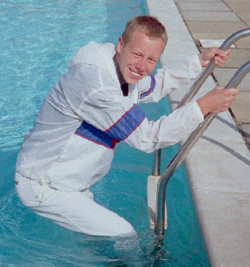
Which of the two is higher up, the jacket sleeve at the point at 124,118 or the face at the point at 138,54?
the face at the point at 138,54

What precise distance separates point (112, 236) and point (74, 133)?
1.94 feet

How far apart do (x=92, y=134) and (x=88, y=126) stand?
0.14ft

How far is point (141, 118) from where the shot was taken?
2316mm

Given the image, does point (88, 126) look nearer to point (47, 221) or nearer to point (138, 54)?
point (138, 54)

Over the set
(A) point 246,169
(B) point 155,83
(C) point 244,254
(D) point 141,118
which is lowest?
(A) point 246,169

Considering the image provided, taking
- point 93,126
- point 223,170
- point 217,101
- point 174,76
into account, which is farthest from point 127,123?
point 223,170

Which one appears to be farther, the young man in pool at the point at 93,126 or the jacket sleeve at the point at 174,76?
the jacket sleeve at the point at 174,76

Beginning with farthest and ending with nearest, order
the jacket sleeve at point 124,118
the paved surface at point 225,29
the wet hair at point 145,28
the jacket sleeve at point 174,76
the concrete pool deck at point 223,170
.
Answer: the paved surface at point 225,29
the jacket sleeve at point 174,76
the concrete pool deck at point 223,170
the wet hair at point 145,28
the jacket sleeve at point 124,118

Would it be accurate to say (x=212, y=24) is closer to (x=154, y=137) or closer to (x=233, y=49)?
→ (x=233, y=49)

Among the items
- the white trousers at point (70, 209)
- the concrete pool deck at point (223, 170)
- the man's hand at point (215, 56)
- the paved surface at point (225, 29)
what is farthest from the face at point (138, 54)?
the paved surface at point (225, 29)

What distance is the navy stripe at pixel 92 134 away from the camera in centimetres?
250

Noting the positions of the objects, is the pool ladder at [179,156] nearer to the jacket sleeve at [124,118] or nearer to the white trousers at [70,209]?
the jacket sleeve at [124,118]

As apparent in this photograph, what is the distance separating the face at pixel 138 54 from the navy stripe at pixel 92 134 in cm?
29

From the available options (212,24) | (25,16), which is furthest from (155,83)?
(25,16)
